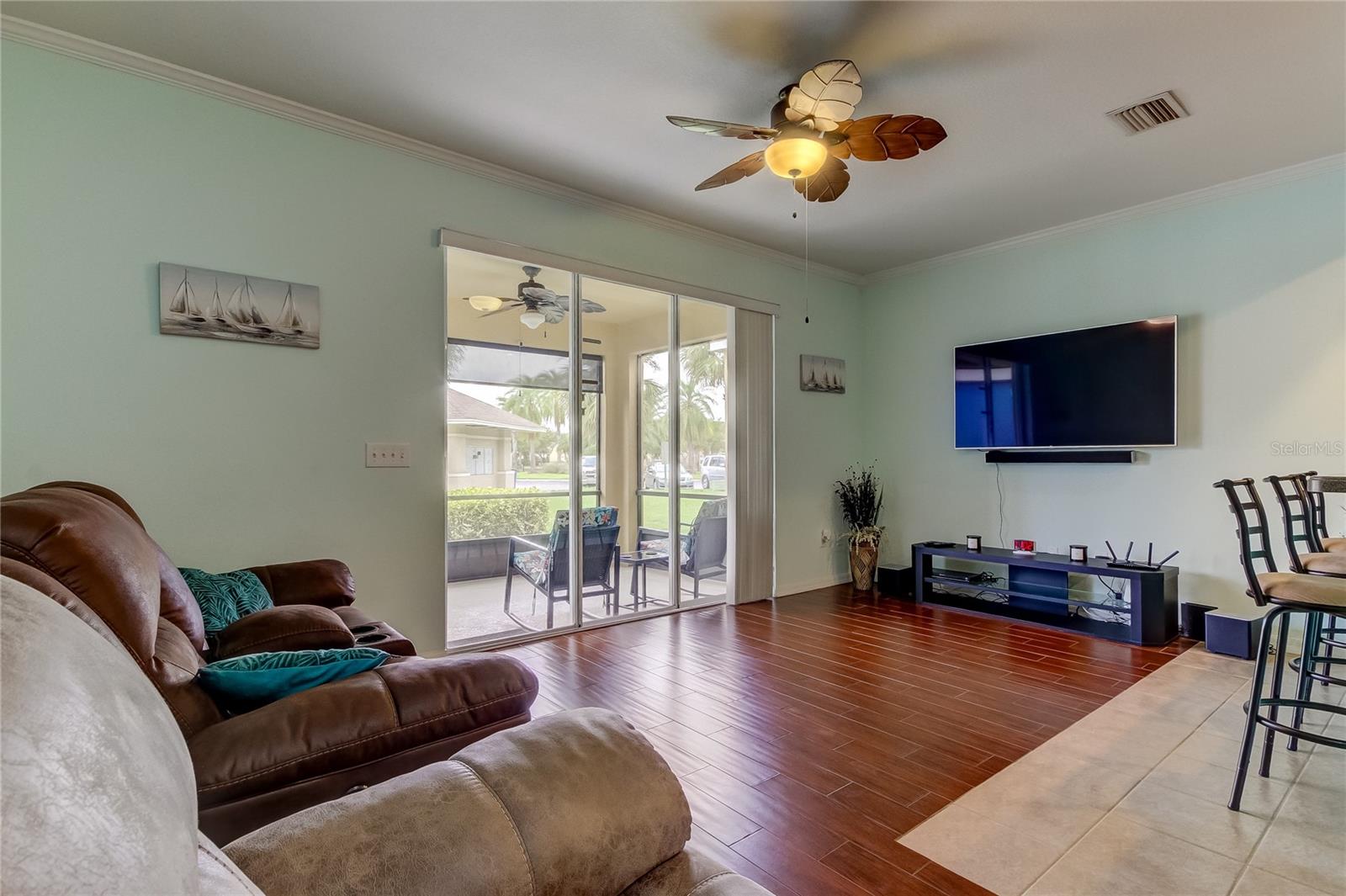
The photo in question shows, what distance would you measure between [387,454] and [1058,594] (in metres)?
4.46

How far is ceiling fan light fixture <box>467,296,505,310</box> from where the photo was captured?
12.4 feet

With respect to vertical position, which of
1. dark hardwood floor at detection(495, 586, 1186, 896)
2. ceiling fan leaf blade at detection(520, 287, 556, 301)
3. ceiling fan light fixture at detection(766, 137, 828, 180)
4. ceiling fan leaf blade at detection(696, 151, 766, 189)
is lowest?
dark hardwood floor at detection(495, 586, 1186, 896)

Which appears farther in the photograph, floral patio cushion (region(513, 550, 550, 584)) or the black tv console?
floral patio cushion (region(513, 550, 550, 584))

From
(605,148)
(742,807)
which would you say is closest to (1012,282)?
(605,148)

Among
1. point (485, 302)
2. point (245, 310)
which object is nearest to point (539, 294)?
point (485, 302)

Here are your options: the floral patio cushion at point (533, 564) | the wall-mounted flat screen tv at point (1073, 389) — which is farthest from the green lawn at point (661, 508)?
the wall-mounted flat screen tv at point (1073, 389)

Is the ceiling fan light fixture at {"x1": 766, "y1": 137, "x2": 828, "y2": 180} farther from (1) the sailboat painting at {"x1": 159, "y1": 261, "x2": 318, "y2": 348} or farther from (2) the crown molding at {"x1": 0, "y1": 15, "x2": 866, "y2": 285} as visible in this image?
(1) the sailboat painting at {"x1": 159, "y1": 261, "x2": 318, "y2": 348}

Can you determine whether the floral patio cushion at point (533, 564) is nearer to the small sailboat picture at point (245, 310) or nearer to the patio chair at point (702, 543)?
the patio chair at point (702, 543)

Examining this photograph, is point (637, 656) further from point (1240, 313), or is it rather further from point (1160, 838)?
point (1240, 313)

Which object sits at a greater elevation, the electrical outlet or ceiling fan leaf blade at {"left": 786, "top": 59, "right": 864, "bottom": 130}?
ceiling fan leaf blade at {"left": 786, "top": 59, "right": 864, "bottom": 130}

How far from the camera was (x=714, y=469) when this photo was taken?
4.91 meters

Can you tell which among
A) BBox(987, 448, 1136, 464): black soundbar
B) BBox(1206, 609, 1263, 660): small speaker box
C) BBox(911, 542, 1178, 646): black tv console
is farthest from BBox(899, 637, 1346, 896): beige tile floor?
BBox(987, 448, 1136, 464): black soundbar

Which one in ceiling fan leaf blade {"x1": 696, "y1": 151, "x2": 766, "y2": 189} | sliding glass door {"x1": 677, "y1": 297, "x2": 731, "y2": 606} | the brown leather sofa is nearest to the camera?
the brown leather sofa

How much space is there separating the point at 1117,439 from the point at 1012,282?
57.8 inches
